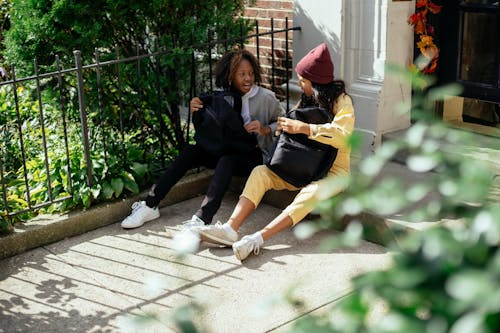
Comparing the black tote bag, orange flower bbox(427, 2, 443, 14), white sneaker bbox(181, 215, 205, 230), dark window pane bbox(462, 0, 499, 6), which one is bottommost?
white sneaker bbox(181, 215, 205, 230)

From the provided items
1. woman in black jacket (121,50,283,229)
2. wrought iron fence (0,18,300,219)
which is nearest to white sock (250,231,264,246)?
woman in black jacket (121,50,283,229)

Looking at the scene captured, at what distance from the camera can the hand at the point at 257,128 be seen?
5.11 metres

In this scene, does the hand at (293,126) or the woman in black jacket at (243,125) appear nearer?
the hand at (293,126)

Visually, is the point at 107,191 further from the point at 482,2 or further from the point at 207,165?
the point at 482,2

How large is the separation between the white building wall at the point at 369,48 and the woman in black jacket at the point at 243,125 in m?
0.83

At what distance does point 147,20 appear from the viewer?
579cm

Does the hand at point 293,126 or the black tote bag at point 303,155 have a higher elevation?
the hand at point 293,126

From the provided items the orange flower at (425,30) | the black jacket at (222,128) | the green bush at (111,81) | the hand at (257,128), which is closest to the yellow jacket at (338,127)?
the hand at (257,128)

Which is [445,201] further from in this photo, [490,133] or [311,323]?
[490,133]

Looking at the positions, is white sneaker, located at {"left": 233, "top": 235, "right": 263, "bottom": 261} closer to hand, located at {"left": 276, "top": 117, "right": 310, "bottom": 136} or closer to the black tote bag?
the black tote bag

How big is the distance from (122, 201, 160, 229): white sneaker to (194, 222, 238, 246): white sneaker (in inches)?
25.7

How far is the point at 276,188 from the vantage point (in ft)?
16.5

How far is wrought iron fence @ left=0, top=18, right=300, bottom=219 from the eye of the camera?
527 centimetres

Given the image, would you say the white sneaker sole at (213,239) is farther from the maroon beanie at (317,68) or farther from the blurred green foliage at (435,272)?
the blurred green foliage at (435,272)
